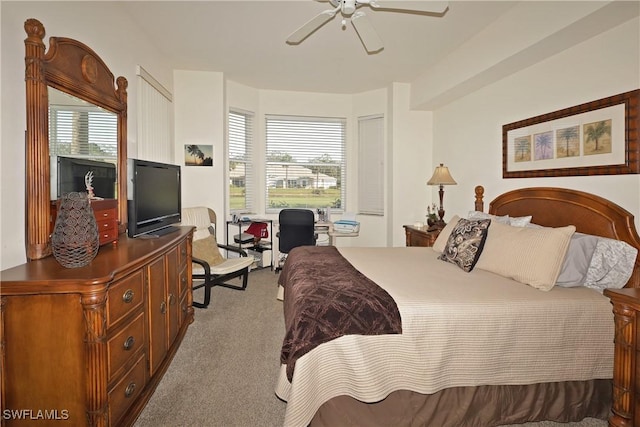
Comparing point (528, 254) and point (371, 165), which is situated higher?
point (371, 165)

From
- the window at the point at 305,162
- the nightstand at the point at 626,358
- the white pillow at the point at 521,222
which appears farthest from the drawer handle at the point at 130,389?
the window at the point at 305,162

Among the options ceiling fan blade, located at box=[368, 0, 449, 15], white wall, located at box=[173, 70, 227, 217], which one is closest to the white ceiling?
white wall, located at box=[173, 70, 227, 217]

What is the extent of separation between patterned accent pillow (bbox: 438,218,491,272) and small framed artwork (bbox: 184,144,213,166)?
347 centimetres

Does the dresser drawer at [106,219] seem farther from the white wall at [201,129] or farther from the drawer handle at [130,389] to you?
the white wall at [201,129]

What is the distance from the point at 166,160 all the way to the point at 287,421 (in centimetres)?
367

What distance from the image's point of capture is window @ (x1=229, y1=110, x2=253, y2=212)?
5.23 metres

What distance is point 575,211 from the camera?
8.39 feet

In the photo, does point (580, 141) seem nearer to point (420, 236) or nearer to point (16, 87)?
point (420, 236)

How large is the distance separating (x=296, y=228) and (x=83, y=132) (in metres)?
2.82

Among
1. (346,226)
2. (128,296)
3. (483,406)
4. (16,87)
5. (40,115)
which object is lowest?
(483,406)

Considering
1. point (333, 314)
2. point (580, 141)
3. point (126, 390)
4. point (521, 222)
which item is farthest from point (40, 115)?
point (580, 141)

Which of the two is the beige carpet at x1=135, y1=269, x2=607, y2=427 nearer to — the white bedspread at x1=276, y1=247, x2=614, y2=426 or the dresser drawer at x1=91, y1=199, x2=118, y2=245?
the white bedspread at x1=276, y1=247, x2=614, y2=426

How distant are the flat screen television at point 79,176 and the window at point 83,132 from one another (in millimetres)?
42

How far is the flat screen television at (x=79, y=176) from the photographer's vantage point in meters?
1.91
